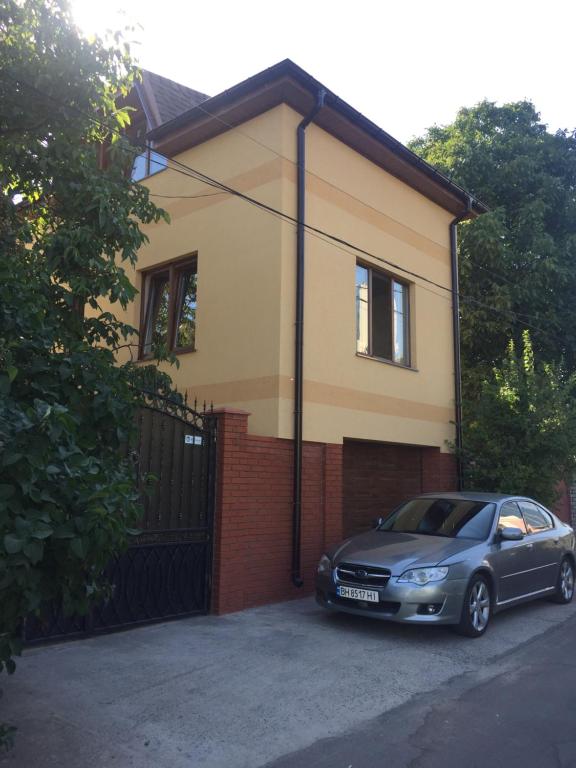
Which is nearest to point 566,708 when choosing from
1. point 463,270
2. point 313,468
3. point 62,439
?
point 62,439

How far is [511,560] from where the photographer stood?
7.60 meters

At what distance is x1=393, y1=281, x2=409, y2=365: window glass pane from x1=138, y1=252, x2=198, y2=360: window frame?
359 centimetres

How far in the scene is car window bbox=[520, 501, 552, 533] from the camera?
8.52 meters

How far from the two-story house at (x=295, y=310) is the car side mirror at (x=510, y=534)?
258 cm

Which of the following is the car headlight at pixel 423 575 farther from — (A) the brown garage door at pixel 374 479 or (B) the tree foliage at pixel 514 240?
(B) the tree foliage at pixel 514 240

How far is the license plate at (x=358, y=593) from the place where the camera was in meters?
6.73

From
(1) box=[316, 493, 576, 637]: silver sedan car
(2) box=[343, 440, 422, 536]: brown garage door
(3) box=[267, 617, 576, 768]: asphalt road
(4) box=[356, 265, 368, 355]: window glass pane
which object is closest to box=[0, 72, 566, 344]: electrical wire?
(4) box=[356, 265, 368, 355]: window glass pane

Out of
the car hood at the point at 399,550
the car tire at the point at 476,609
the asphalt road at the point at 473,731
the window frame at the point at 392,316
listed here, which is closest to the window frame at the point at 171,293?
the window frame at the point at 392,316

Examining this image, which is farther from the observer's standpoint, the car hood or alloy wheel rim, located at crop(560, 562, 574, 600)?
alloy wheel rim, located at crop(560, 562, 574, 600)

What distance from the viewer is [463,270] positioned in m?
15.7

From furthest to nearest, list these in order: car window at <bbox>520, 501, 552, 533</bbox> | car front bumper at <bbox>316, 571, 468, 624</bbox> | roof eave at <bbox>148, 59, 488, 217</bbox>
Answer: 1. roof eave at <bbox>148, 59, 488, 217</bbox>
2. car window at <bbox>520, 501, 552, 533</bbox>
3. car front bumper at <bbox>316, 571, 468, 624</bbox>

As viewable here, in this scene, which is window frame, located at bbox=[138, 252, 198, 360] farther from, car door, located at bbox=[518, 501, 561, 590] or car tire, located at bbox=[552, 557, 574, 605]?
car tire, located at bbox=[552, 557, 574, 605]

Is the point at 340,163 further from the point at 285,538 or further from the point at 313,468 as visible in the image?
the point at 285,538

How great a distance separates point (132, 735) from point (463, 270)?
44.4ft
